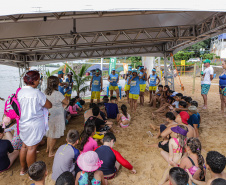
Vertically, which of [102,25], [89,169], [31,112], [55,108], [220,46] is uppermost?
[220,46]

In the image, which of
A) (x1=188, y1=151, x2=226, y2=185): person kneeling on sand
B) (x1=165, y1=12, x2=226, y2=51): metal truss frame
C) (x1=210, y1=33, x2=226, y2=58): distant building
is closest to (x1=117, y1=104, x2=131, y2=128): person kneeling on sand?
(x1=188, y1=151, x2=226, y2=185): person kneeling on sand

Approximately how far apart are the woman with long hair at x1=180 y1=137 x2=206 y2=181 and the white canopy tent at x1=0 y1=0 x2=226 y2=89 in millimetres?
1879

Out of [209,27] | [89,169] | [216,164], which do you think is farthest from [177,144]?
[209,27]

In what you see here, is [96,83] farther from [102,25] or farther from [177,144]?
[177,144]

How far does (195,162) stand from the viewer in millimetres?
2115

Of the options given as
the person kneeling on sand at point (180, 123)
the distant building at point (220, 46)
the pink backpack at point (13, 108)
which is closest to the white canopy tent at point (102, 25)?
the pink backpack at point (13, 108)

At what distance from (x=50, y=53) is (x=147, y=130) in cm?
589

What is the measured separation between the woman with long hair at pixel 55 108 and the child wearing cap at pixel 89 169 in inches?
52.4

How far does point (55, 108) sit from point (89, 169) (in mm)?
1573

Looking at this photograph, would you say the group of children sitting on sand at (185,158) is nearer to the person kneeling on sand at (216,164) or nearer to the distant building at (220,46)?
the person kneeling on sand at (216,164)

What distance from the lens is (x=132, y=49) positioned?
24.6 ft

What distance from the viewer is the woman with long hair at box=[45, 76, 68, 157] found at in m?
2.81

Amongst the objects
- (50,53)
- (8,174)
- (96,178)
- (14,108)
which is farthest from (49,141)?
(50,53)

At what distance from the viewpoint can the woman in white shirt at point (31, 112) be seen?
2.14 m
